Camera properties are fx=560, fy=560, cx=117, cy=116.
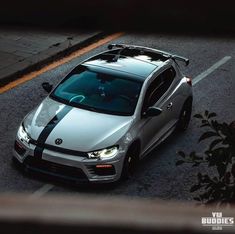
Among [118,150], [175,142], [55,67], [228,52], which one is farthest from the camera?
[228,52]

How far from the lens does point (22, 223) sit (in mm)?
817

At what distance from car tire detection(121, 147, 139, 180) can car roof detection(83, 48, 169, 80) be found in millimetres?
1148

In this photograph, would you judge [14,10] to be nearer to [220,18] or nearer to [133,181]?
[220,18]

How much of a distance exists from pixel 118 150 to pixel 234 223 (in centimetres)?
626

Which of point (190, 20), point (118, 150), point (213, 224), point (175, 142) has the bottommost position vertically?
point (175, 142)

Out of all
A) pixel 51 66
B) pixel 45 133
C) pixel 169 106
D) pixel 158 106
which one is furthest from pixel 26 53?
pixel 45 133

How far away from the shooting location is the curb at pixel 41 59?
10.4 m

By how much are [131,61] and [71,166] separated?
7.06 ft

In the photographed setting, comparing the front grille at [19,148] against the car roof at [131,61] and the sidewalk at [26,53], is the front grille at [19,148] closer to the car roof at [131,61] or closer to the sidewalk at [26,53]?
the car roof at [131,61]

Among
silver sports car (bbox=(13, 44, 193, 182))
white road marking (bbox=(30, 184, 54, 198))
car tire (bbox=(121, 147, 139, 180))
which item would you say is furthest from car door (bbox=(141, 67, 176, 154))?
white road marking (bbox=(30, 184, 54, 198))

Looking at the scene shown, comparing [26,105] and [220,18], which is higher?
[220,18]

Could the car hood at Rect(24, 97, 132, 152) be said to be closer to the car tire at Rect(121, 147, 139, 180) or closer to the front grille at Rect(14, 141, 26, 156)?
the front grille at Rect(14, 141, 26, 156)

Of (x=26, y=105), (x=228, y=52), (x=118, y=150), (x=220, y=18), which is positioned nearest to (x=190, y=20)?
(x=220, y=18)

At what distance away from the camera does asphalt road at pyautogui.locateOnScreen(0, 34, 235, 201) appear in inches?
284
